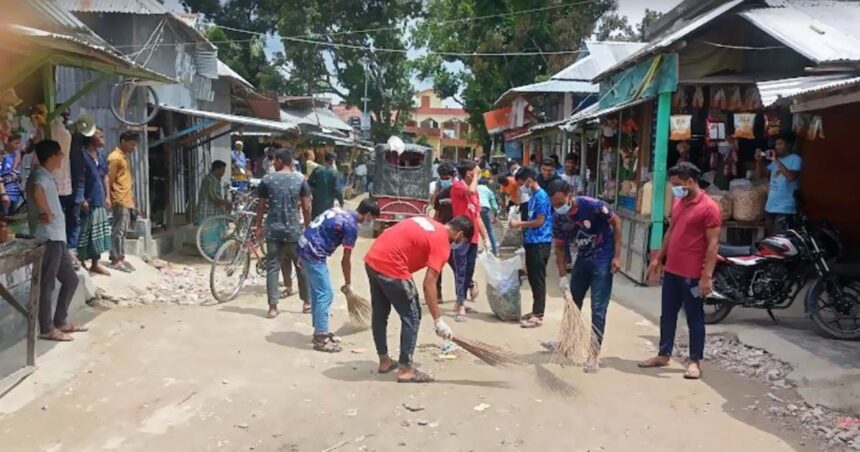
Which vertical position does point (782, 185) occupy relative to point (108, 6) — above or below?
below

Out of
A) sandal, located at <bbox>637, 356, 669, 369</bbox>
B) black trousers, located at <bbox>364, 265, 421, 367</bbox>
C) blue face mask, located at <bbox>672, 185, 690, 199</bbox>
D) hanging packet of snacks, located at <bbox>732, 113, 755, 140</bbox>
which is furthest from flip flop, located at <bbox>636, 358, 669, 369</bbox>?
hanging packet of snacks, located at <bbox>732, 113, 755, 140</bbox>

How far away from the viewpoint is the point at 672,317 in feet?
19.2

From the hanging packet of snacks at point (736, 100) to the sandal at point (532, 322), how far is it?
13.7ft

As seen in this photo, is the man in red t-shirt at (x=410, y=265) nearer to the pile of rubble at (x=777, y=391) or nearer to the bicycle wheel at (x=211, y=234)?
the pile of rubble at (x=777, y=391)

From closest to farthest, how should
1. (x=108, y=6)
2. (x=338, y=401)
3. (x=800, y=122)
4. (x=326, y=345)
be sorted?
(x=338, y=401) → (x=326, y=345) → (x=800, y=122) → (x=108, y=6)

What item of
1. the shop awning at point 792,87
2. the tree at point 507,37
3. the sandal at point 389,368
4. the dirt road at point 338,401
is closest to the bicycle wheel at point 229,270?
the dirt road at point 338,401

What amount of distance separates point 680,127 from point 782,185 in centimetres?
140

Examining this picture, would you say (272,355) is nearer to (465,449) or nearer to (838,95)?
(465,449)

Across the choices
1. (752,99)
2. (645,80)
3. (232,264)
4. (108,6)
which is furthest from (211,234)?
(752,99)

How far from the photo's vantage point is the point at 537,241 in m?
7.35

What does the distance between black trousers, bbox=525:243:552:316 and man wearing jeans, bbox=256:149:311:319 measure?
2.43 m

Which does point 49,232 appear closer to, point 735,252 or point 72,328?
point 72,328

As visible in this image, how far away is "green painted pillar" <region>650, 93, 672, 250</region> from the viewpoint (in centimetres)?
901

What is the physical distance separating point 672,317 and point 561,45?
21374mm
